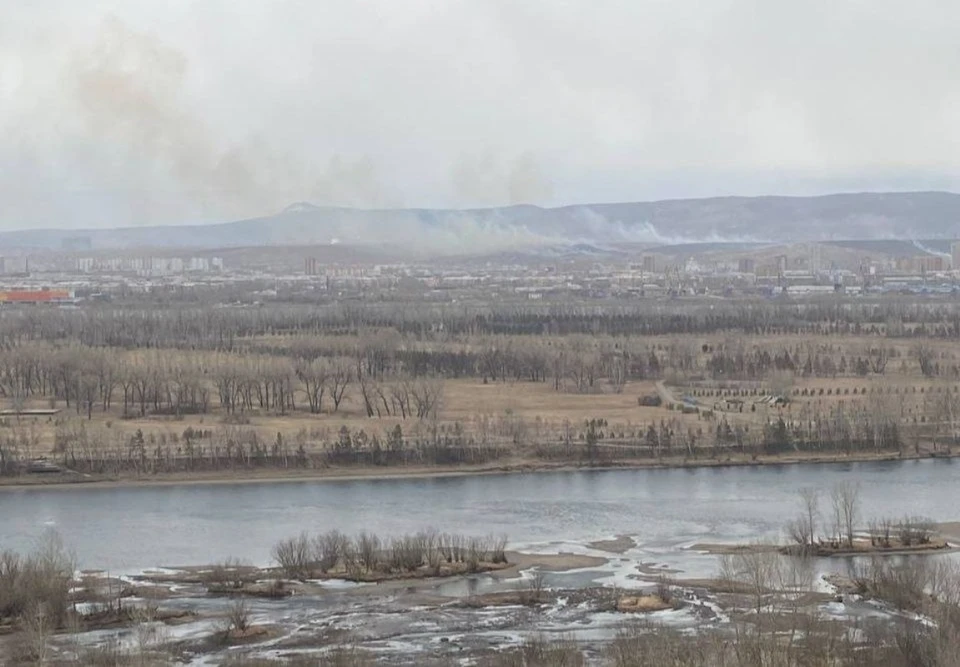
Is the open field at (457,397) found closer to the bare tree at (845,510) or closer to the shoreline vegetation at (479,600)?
the bare tree at (845,510)

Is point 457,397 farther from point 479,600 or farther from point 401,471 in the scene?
point 479,600

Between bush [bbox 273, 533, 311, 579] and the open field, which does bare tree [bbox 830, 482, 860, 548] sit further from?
bush [bbox 273, 533, 311, 579]

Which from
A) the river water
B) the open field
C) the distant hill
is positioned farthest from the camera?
the distant hill

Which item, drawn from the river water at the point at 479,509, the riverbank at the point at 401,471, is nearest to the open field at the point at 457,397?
the riverbank at the point at 401,471

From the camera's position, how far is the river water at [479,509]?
15609mm

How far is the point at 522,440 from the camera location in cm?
2114

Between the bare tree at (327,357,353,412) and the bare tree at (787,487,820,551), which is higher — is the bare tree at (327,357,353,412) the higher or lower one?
the higher one

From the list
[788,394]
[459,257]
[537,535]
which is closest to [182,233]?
[459,257]

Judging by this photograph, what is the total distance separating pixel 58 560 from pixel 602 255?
81580 mm

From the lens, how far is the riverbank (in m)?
19.4

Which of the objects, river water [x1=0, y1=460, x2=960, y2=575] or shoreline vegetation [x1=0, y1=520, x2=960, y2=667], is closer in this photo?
shoreline vegetation [x1=0, y1=520, x2=960, y2=667]

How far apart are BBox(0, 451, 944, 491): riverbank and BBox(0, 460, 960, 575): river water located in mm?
208

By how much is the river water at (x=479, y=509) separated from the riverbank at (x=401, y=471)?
0.21m

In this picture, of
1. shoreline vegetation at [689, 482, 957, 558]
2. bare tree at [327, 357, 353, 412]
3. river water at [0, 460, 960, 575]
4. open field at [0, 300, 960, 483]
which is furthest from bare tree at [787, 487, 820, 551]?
bare tree at [327, 357, 353, 412]
